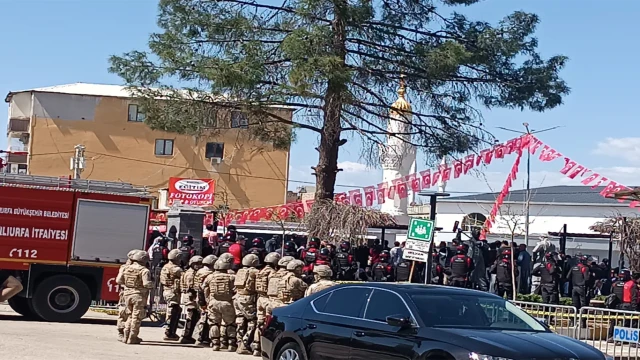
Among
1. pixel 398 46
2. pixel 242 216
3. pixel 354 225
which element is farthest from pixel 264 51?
pixel 242 216

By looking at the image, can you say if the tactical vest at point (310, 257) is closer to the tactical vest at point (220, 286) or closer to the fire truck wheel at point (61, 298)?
the tactical vest at point (220, 286)

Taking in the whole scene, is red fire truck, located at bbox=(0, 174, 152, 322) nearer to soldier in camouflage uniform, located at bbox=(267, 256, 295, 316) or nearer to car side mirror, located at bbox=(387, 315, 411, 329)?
soldier in camouflage uniform, located at bbox=(267, 256, 295, 316)

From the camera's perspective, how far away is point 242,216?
4262 cm

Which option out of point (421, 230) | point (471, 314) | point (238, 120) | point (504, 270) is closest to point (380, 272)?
point (504, 270)

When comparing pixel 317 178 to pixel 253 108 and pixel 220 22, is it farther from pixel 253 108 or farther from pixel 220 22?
pixel 220 22

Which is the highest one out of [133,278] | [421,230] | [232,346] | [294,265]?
[421,230]

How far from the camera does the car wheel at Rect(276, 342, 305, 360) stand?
1142cm

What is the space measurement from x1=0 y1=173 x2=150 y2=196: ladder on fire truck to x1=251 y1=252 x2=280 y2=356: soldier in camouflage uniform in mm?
5487

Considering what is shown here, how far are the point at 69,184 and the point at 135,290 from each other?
4.40 meters

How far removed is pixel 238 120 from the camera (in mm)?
23719

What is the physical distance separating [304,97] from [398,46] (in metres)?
2.92

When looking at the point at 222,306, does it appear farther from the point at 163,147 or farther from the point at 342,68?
the point at 163,147

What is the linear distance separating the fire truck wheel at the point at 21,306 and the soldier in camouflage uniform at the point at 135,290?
172 inches

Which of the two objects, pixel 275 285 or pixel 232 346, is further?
pixel 232 346
